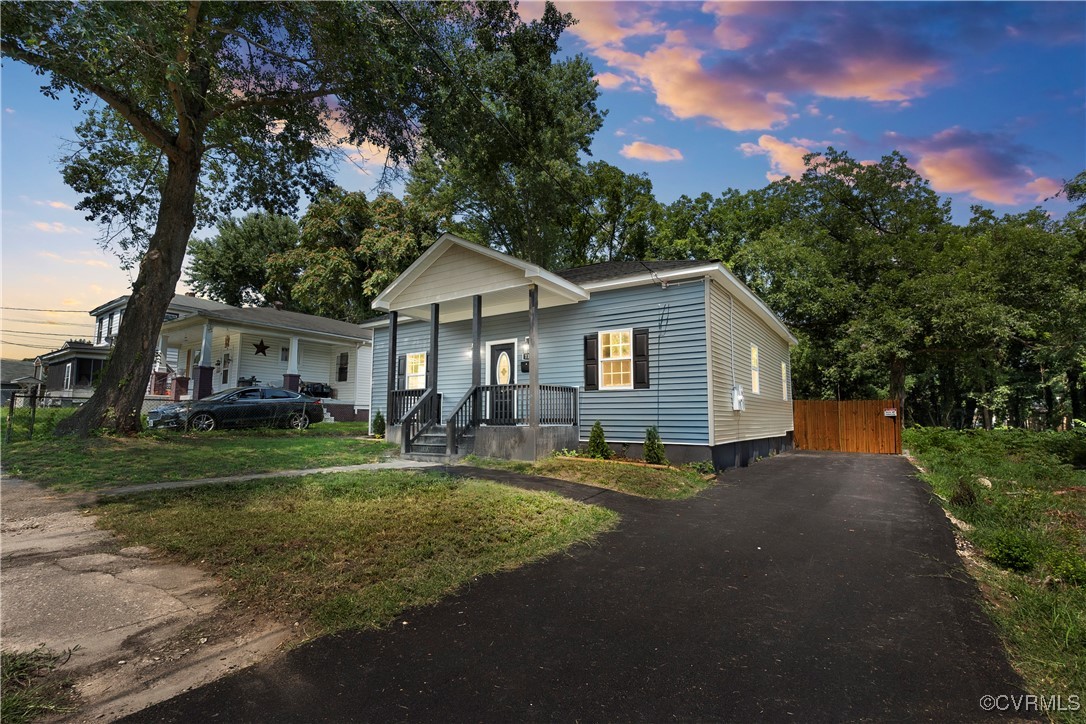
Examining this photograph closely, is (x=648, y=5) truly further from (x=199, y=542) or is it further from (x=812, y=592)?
(x=199, y=542)

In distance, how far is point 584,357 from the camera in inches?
466

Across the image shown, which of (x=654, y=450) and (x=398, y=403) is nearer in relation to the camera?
(x=654, y=450)

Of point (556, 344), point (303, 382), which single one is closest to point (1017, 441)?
point (556, 344)

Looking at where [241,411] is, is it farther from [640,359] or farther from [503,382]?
[640,359]

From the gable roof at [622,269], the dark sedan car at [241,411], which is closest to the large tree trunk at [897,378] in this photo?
the gable roof at [622,269]

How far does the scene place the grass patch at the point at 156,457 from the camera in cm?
717

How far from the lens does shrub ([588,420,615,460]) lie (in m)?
10.0

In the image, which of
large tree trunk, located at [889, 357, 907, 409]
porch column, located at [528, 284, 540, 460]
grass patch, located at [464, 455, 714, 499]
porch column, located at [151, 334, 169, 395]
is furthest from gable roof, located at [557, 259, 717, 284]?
porch column, located at [151, 334, 169, 395]

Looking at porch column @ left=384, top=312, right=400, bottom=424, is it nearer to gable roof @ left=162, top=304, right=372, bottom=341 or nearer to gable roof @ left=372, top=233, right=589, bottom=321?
gable roof @ left=372, top=233, right=589, bottom=321

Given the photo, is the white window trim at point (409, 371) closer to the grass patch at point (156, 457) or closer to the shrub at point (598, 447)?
the grass patch at point (156, 457)

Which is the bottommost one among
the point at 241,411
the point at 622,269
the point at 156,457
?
the point at 156,457

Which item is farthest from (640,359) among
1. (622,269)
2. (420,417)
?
(420,417)

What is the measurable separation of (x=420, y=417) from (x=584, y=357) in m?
4.15

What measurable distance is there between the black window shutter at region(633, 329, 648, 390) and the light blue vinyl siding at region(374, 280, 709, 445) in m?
0.11
